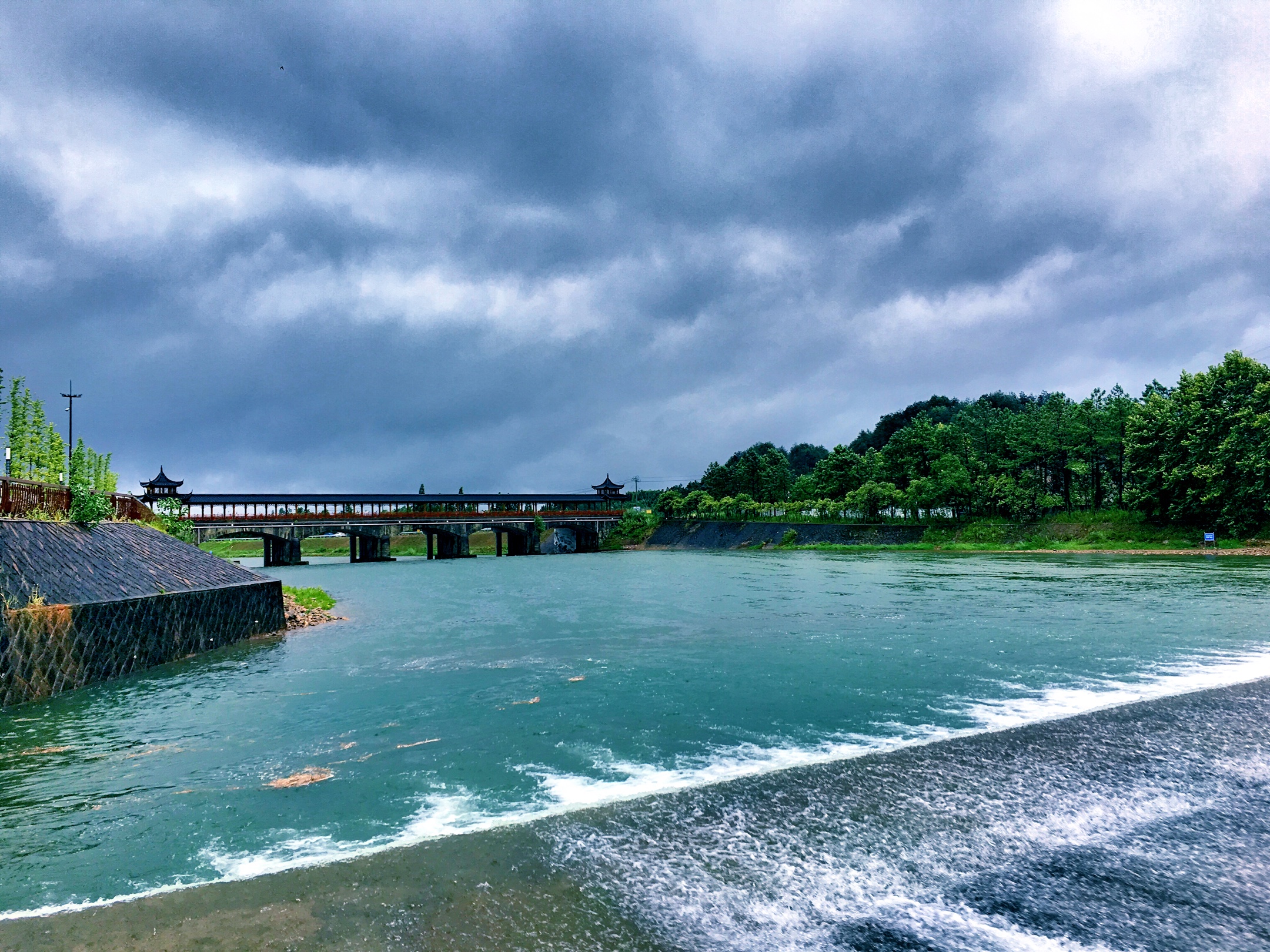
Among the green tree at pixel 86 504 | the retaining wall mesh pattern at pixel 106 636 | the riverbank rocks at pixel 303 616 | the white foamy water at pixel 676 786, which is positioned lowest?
the white foamy water at pixel 676 786

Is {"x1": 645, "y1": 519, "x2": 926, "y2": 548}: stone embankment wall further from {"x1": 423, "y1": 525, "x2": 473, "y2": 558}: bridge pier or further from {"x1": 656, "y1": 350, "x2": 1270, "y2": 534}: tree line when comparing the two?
{"x1": 423, "y1": 525, "x2": 473, "y2": 558}: bridge pier

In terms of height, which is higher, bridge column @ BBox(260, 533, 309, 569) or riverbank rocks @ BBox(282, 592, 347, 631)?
bridge column @ BBox(260, 533, 309, 569)

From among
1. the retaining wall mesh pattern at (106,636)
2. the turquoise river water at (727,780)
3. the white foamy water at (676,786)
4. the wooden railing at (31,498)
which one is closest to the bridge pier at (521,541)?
the retaining wall mesh pattern at (106,636)

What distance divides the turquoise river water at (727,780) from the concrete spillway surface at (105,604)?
90 cm

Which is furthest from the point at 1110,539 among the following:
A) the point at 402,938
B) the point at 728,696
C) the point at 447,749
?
the point at 402,938

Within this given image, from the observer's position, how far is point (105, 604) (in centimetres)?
1880

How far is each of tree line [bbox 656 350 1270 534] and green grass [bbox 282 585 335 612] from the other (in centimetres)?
6945

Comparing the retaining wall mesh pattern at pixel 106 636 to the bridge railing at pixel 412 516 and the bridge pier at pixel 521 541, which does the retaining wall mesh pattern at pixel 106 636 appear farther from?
the bridge pier at pixel 521 541

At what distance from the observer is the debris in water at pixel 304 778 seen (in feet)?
38.3

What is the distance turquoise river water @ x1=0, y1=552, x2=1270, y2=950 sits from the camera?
7.41m

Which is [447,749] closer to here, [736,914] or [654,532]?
[736,914]

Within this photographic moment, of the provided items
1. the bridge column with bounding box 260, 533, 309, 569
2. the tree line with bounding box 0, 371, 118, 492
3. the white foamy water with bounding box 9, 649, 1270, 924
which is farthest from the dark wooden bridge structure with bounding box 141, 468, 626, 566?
the white foamy water with bounding box 9, 649, 1270, 924

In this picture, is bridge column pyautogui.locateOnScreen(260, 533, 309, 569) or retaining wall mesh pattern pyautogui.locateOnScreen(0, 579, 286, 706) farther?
bridge column pyautogui.locateOnScreen(260, 533, 309, 569)

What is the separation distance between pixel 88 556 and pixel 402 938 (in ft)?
67.3
